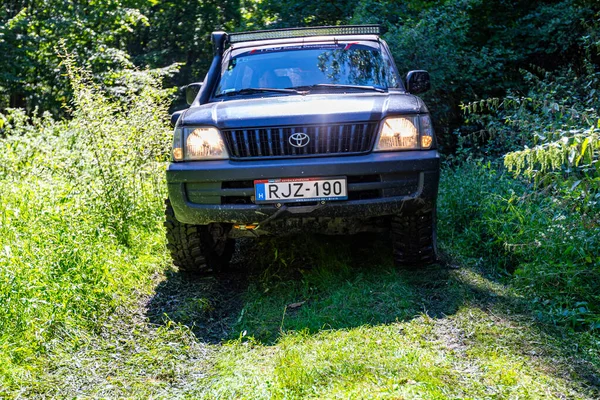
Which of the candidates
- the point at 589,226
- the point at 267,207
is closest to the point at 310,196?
the point at 267,207

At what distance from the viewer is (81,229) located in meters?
5.22

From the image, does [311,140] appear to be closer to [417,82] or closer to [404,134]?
[404,134]

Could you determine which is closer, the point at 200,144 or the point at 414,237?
the point at 200,144

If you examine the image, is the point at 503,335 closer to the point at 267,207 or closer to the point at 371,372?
the point at 371,372

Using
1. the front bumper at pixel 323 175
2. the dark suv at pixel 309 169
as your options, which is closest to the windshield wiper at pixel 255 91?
the dark suv at pixel 309 169

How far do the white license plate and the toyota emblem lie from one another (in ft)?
0.77

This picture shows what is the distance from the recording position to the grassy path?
9.77 feet

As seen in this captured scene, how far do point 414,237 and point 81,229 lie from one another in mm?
2512

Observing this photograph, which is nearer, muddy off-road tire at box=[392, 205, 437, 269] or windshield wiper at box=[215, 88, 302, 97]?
muddy off-road tire at box=[392, 205, 437, 269]

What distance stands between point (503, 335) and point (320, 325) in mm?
992

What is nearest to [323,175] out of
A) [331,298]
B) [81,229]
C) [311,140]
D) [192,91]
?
[311,140]

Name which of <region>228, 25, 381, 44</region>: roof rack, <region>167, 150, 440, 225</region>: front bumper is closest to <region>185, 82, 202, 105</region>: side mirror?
<region>228, 25, 381, 44</region>: roof rack

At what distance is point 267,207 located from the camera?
4320 millimetres

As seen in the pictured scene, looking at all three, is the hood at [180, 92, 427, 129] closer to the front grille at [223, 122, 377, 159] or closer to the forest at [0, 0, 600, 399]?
the front grille at [223, 122, 377, 159]
